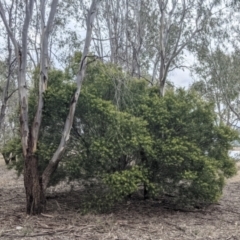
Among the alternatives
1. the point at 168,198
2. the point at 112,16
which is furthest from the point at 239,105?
the point at 168,198

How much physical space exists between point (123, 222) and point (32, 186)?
1.76 metres

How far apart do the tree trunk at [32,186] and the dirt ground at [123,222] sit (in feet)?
0.63

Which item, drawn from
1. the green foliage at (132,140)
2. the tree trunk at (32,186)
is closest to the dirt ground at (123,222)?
the tree trunk at (32,186)

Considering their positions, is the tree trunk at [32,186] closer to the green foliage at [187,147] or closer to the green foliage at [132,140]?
the green foliage at [132,140]

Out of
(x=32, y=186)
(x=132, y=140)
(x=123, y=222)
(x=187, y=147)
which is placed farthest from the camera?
(x=187, y=147)

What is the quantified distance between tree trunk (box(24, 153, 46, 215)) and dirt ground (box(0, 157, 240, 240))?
192mm

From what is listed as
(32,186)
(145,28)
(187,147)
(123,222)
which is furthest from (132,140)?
(145,28)

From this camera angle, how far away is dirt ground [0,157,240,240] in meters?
5.65

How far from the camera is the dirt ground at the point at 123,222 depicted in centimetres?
565

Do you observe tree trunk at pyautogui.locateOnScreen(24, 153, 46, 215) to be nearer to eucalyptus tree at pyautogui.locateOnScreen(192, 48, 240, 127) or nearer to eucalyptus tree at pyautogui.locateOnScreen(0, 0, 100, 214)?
eucalyptus tree at pyautogui.locateOnScreen(0, 0, 100, 214)

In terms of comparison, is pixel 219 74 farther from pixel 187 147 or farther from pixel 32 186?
pixel 32 186

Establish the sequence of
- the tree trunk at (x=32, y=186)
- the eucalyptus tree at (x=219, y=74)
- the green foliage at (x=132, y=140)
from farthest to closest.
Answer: the eucalyptus tree at (x=219, y=74)
the green foliage at (x=132, y=140)
the tree trunk at (x=32, y=186)

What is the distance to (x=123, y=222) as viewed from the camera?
6.44m

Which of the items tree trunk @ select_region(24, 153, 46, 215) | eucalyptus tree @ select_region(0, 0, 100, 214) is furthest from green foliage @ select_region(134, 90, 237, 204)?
tree trunk @ select_region(24, 153, 46, 215)
